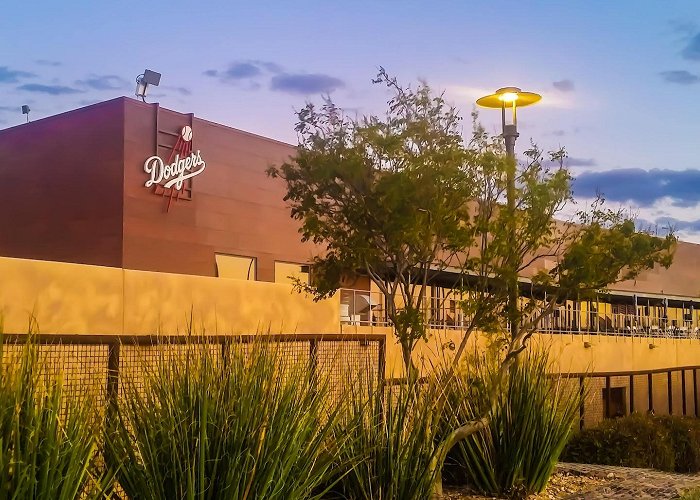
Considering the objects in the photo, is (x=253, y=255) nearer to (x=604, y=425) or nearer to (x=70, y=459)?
(x=604, y=425)

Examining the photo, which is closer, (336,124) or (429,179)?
(429,179)

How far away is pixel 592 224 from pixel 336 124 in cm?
396

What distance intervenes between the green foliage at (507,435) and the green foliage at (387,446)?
1.84m

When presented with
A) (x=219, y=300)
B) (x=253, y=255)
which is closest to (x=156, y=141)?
(x=253, y=255)

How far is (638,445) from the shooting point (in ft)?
44.7

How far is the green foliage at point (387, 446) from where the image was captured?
725 centimetres

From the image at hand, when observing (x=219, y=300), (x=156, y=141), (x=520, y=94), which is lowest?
(x=219, y=300)

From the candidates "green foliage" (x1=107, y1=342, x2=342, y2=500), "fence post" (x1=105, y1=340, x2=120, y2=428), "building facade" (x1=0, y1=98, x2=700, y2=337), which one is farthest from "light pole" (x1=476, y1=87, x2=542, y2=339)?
"building facade" (x1=0, y1=98, x2=700, y2=337)

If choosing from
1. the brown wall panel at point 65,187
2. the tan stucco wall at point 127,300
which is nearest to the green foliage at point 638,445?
the tan stucco wall at point 127,300

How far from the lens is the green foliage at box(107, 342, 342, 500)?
210 inches

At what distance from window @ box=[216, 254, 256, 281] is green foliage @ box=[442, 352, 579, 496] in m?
16.3

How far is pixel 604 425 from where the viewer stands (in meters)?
14.4

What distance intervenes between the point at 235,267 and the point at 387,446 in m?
19.1

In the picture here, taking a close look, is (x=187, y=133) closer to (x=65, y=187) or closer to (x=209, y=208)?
(x=209, y=208)
